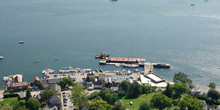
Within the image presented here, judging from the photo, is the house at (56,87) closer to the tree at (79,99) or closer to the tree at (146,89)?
the tree at (79,99)

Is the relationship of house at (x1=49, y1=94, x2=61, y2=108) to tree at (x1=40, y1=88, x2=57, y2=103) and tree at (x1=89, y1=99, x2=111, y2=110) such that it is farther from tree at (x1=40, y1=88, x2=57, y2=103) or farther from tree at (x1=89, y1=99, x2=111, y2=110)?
tree at (x1=89, y1=99, x2=111, y2=110)

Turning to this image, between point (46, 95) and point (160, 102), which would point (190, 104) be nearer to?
point (160, 102)

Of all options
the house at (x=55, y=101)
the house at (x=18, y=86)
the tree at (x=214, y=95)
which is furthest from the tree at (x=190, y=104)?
the house at (x=18, y=86)

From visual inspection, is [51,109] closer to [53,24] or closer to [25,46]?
[25,46]

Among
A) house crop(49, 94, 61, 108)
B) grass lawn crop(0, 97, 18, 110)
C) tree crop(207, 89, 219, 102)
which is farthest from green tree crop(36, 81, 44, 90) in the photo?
tree crop(207, 89, 219, 102)

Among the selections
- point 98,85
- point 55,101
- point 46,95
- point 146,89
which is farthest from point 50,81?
point 146,89

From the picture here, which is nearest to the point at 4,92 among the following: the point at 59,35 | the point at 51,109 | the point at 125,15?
the point at 51,109
